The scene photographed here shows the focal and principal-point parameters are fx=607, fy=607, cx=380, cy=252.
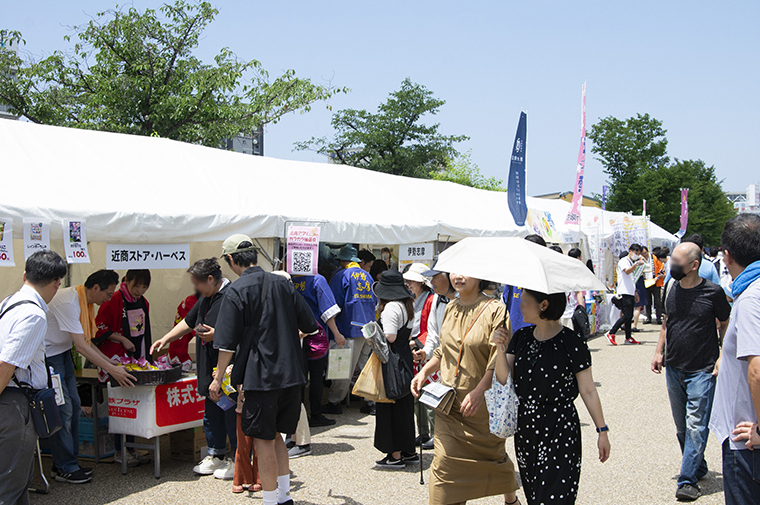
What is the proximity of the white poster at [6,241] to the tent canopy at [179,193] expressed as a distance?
6cm

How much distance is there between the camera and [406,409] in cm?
528

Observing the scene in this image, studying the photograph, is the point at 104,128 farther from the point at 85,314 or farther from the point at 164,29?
the point at 85,314

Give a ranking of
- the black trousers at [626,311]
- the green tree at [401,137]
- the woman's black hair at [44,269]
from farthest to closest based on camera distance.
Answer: the green tree at [401,137], the black trousers at [626,311], the woman's black hair at [44,269]

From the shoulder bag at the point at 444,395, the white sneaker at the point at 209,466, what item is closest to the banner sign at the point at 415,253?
the white sneaker at the point at 209,466

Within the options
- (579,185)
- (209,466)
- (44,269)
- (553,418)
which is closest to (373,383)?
(209,466)

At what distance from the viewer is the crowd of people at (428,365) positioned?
9.23ft

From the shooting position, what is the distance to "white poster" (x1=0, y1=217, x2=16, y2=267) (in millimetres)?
4535

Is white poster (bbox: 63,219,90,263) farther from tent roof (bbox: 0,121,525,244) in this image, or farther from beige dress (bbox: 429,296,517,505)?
beige dress (bbox: 429,296,517,505)

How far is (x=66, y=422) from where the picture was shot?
16.1 ft

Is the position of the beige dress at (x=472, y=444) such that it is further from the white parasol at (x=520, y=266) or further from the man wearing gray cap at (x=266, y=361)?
the man wearing gray cap at (x=266, y=361)

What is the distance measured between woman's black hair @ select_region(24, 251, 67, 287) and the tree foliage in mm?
44457

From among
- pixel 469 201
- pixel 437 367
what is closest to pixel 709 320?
pixel 437 367

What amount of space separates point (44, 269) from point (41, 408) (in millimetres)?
831

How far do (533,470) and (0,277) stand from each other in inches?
235
